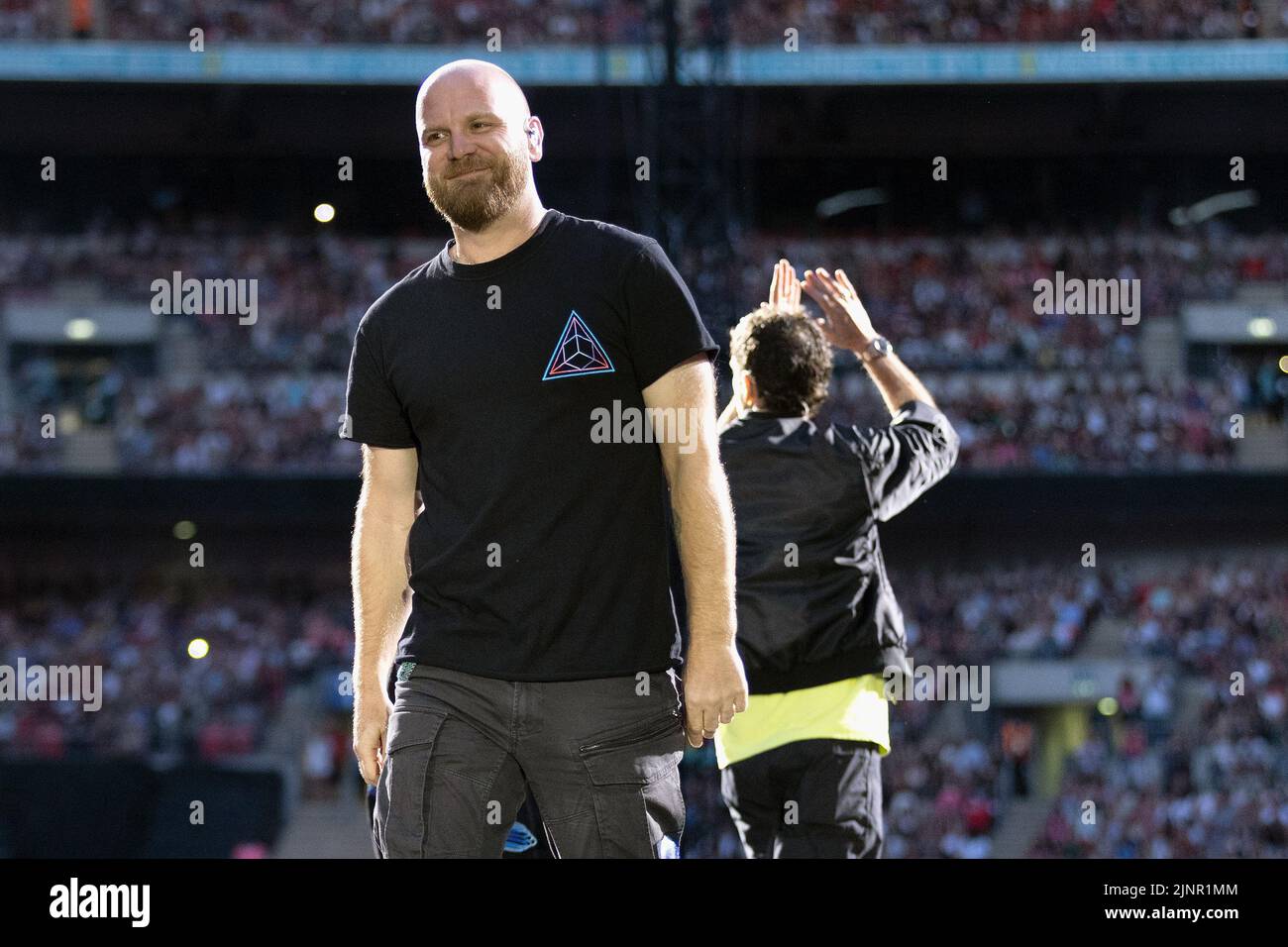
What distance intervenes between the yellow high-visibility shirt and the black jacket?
1.0 inches

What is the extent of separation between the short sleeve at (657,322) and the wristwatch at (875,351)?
1.16m

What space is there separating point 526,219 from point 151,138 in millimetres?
17933

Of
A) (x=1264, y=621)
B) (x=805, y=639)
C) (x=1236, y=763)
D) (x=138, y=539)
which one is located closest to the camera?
(x=805, y=639)

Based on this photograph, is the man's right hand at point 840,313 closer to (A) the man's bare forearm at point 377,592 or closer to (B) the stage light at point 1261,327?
(A) the man's bare forearm at point 377,592

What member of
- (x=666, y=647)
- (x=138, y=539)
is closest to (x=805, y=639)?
(x=666, y=647)

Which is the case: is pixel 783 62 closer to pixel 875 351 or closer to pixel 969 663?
pixel 969 663

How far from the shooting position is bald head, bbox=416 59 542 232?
290 centimetres

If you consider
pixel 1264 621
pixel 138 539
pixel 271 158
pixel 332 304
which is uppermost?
pixel 271 158

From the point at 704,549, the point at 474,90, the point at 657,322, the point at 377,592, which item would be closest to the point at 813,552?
the point at 704,549

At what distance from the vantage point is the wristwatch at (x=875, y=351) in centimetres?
401

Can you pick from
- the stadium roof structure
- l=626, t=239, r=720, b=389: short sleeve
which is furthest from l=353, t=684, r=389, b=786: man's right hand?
the stadium roof structure

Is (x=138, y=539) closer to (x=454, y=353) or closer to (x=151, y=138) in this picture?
(x=151, y=138)

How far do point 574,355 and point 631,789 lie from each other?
0.77 metres

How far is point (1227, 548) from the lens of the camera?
18594 mm
